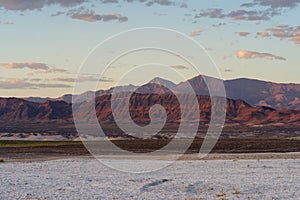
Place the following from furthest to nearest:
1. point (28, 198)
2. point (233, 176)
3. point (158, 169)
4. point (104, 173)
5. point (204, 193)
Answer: point (158, 169)
point (104, 173)
point (233, 176)
point (204, 193)
point (28, 198)

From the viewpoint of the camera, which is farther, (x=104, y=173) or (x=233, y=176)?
(x=104, y=173)

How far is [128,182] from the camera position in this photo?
74.8ft

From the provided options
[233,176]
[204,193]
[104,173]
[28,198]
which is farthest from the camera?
[104,173]

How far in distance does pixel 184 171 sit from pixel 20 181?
10.1 meters

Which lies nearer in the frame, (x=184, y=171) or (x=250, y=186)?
(x=250, y=186)

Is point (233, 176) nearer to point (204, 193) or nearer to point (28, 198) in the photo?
point (204, 193)

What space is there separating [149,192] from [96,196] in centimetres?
224

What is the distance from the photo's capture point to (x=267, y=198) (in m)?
19.0

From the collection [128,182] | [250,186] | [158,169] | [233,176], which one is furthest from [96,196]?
[158,169]

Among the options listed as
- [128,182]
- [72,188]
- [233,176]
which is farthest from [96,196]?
[233,176]

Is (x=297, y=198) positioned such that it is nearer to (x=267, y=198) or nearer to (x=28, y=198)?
(x=267, y=198)

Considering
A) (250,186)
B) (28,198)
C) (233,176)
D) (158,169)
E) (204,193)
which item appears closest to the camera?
(28,198)

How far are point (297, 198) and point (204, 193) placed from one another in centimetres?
353

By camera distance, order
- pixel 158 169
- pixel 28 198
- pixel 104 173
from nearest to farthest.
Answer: pixel 28 198 < pixel 104 173 < pixel 158 169
